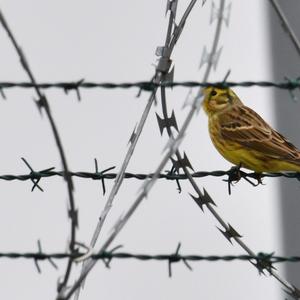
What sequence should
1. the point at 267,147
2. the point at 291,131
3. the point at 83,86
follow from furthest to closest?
the point at 291,131, the point at 267,147, the point at 83,86

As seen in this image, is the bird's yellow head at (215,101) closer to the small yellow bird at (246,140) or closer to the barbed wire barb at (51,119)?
the small yellow bird at (246,140)

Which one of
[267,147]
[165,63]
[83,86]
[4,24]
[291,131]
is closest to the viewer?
[4,24]

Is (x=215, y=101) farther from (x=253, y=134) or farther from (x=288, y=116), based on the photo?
(x=288, y=116)

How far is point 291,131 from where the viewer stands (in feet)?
41.8

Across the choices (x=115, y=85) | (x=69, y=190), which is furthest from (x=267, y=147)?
(x=69, y=190)

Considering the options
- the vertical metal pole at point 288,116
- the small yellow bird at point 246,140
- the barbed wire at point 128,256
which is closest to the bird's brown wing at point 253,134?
the small yellow bird at point 246,140

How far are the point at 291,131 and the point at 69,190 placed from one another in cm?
770

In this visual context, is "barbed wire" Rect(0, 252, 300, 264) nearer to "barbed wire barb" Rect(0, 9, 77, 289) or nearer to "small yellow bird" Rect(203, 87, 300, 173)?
"barbed wire barb" Rect(0, 9, 77, 289)

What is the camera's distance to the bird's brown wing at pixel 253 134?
8.15 meters

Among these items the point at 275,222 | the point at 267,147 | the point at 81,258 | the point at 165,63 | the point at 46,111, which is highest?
the point at 275,222

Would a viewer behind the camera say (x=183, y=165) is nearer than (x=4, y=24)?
No

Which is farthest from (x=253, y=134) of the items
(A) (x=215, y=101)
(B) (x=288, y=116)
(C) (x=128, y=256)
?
(B) (x=288, y=116)

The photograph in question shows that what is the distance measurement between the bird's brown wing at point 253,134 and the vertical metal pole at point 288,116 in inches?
153

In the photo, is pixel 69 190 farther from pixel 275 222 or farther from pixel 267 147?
pixel 275 222
